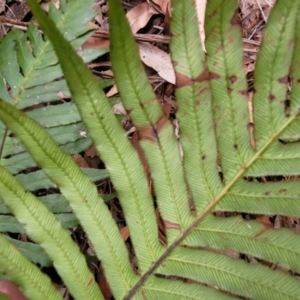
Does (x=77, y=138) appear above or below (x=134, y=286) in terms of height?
above

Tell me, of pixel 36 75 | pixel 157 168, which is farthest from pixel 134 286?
pixel 36 75

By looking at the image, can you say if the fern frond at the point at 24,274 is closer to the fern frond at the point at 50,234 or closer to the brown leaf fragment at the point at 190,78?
the fern frond at the point at 50,234

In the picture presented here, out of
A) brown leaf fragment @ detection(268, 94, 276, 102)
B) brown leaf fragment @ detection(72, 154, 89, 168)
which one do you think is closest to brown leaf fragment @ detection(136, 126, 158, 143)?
brown leaf fragment @ detection(268, 94, 276, 102)

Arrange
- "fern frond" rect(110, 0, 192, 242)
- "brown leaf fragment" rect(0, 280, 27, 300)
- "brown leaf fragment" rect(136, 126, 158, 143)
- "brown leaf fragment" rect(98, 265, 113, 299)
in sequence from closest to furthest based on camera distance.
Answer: "fern frond" rect(110, 0, 192, 242)
"brown leaf fragment" rect(136, 126, 158, 143)
"brown leaf fragment" rect(0, 280, 27, 300)
"brown leaf fragment" rect(98, 265, 113, 299)

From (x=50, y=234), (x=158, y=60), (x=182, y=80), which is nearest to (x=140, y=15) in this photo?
(x=158, y=60)

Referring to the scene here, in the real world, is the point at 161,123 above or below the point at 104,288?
above

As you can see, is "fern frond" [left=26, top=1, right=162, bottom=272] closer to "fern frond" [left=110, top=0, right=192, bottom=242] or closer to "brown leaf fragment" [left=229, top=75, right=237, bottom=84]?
"fern frond" [left=110, top=0, right=192, bottom=242]

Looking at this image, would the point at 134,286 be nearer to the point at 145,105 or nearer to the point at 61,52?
the point at 145,105

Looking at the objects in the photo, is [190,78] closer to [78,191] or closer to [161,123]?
[161,123]

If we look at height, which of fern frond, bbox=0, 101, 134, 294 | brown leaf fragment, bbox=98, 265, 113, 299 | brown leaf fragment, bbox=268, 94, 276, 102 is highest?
brown leaf fragment, bbox=268, 94, 276, 102
